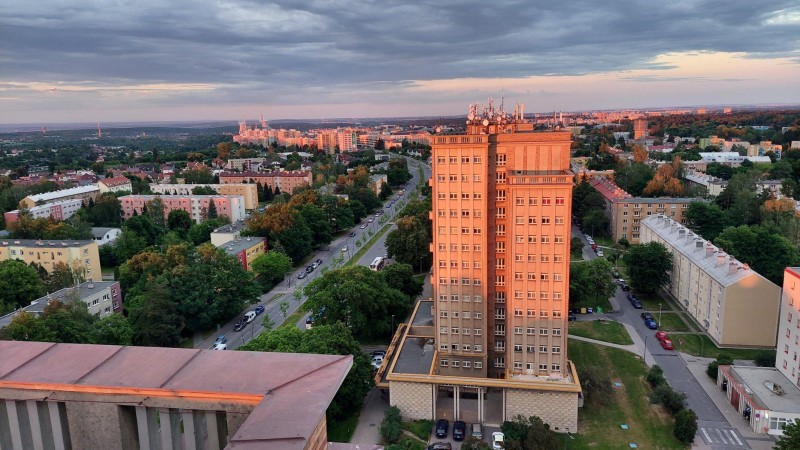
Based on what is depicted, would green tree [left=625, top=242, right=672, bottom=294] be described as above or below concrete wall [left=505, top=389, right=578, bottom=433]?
above

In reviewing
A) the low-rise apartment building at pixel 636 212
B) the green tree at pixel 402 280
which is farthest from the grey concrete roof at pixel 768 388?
the low-rise apartment building at pixel 636 212

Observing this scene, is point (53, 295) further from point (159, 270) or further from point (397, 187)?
point (397, 187)

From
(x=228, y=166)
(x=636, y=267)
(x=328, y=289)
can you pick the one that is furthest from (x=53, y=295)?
(x=228, y=166)

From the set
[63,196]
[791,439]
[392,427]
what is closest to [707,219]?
[791,439]

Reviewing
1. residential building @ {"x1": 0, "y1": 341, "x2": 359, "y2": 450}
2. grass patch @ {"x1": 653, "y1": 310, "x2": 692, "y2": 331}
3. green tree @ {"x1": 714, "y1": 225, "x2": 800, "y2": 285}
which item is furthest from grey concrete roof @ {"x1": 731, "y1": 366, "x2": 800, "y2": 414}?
residential building @ {"x1": 0, "y1": 341, "x2": 359, "y2": 450}

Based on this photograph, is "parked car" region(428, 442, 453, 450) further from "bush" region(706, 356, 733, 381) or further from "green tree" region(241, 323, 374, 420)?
"bush" region(706, 356, 733, 381)

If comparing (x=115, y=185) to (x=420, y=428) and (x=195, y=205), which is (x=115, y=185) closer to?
(x=195, y=205)
